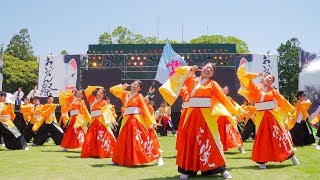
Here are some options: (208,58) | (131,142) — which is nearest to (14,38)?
(208,58)

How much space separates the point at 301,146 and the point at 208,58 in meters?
8.97

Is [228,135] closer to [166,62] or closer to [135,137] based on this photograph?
→ [135,137]

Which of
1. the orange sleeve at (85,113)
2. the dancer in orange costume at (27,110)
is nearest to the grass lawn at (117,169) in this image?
the orange sleeve at (85,113)

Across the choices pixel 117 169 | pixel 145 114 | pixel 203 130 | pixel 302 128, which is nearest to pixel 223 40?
pixel 302 128

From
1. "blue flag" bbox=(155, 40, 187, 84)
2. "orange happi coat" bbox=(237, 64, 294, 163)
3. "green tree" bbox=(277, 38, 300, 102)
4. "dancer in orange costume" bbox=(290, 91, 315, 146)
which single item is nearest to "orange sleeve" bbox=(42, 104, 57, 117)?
"blue flag" bbox=(155, 40, 187, 84)

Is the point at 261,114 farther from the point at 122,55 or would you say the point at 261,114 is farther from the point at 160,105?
the point at 122,55

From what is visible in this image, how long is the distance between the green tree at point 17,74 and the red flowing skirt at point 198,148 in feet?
111

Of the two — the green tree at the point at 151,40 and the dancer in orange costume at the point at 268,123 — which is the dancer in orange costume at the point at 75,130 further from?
the green tree at the point at 151,40

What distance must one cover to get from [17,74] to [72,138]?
2909 cm

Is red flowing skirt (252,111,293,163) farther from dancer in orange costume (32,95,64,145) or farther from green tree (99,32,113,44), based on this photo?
green tree (99,32,113,44)

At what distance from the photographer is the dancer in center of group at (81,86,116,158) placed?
8906 millimetres

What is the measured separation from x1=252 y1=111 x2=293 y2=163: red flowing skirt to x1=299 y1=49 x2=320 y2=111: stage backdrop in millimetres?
14012

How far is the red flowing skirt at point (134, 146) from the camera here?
7496 mm

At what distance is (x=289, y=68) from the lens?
130ft
